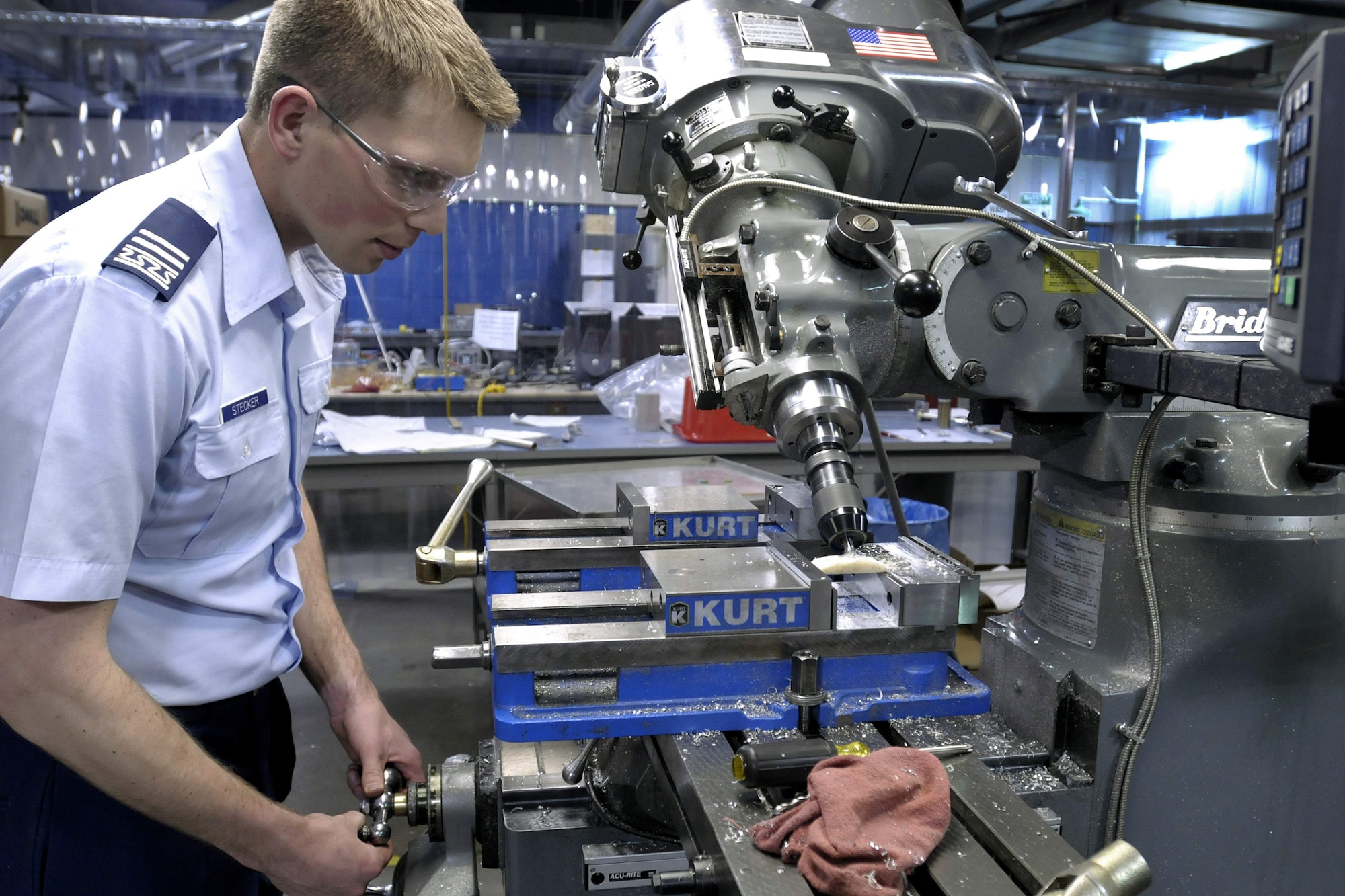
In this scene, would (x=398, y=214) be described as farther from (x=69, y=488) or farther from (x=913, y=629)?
(x=913, y=629)

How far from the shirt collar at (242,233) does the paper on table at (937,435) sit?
239cm

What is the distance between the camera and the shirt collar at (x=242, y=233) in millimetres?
852

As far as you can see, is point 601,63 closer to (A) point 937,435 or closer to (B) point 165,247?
(A) point 937,435

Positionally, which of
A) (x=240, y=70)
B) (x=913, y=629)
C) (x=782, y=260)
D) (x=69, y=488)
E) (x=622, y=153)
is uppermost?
(x=240, y=70)

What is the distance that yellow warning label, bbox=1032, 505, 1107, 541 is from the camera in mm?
1020

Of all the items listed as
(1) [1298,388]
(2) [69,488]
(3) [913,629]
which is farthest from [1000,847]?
(2) [69,488]

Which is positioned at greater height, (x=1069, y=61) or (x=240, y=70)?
(x=1069, y=61)

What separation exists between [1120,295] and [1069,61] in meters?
4.84

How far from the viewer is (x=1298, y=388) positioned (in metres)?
0.70

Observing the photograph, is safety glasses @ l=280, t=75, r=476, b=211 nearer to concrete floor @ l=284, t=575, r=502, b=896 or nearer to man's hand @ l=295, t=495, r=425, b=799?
man's hand @ l=295, t=495, r=425, b=799

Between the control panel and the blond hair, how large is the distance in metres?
0.66

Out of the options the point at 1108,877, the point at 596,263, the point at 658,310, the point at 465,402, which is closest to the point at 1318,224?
the point at 1108,877

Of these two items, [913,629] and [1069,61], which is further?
[1069,61]

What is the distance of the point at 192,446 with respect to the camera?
0.80 m
